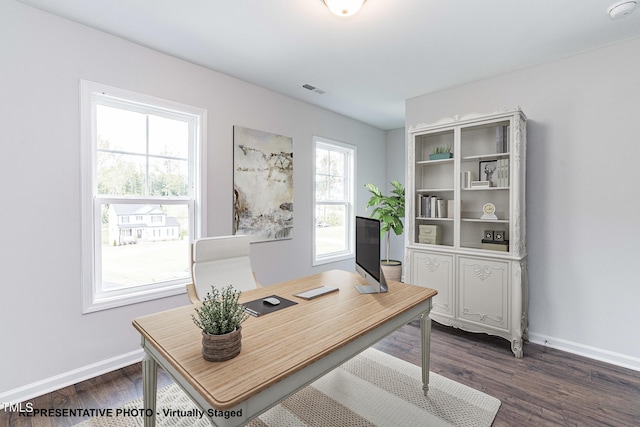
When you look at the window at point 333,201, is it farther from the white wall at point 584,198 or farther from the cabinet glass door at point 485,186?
the white wall at point 584,198

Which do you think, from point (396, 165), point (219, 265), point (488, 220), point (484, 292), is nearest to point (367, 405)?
point (219, 265)

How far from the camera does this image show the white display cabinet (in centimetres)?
272

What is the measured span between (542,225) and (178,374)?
3.21 metres

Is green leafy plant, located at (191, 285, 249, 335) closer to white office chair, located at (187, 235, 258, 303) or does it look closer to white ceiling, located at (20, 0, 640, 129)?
white office chair, located at (187, 235, 258, 303)

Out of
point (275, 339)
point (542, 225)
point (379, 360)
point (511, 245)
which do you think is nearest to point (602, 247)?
point (542, 225)

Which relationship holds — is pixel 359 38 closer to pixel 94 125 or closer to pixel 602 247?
pixel 94 125

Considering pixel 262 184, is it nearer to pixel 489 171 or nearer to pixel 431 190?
pixel 431 190

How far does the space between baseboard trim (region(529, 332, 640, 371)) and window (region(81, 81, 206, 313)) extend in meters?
3.44

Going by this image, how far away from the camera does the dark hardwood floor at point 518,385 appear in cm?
188

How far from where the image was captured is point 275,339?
1.29 metres

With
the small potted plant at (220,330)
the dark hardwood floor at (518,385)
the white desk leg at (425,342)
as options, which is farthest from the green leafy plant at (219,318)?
the dark hardwood floor at (518,385)

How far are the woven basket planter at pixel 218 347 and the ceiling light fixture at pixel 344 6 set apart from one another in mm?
1927

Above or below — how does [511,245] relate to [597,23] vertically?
below

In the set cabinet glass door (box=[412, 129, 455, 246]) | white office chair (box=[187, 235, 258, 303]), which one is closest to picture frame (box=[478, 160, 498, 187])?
cabinet glass door (box=[412, 129, 455, 246])
